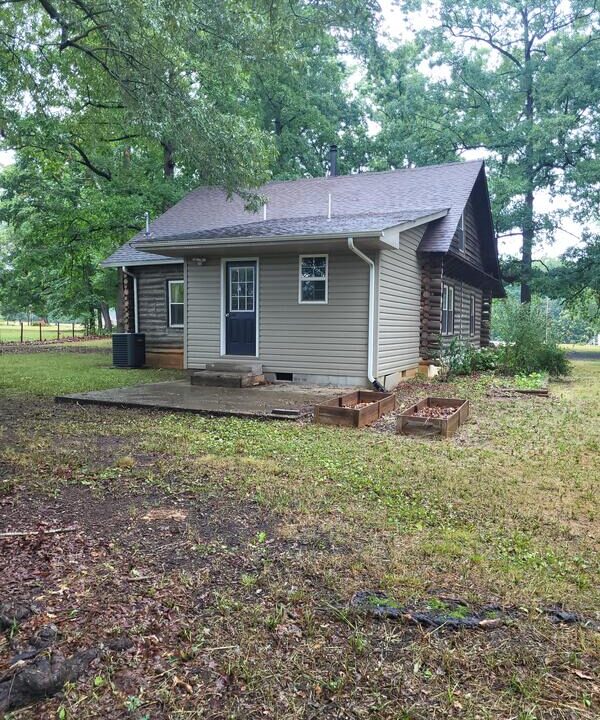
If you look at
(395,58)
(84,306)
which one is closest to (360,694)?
(395,58)

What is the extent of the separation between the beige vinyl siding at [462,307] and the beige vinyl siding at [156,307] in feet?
22.8

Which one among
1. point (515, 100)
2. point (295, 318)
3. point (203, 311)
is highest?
point (515, 100)

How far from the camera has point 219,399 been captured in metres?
8.17

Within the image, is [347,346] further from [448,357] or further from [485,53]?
[485,53]

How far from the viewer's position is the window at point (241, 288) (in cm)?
1065

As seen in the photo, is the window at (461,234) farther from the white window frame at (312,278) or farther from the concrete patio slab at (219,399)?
the concrete patio slab at (219,399)

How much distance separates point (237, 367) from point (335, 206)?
4723 millimetres

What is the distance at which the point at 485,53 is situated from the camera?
2442 cm

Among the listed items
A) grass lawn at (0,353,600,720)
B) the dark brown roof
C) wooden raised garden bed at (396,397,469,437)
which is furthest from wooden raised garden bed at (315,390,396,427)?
the dark brown roof

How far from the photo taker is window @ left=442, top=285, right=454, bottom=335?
13.4 meters

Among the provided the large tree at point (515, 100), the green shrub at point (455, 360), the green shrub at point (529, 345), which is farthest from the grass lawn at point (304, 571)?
the large tree at point (515, 100)

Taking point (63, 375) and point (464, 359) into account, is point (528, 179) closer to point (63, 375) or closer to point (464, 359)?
point (464, 359)

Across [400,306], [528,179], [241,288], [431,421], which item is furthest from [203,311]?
[528,179]

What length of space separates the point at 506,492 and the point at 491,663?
2217mm
